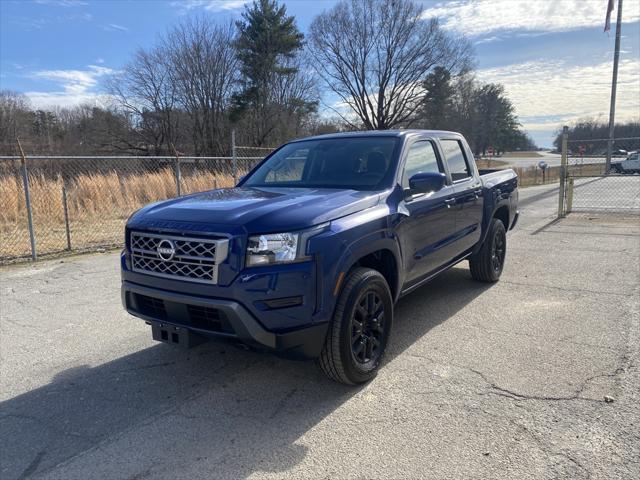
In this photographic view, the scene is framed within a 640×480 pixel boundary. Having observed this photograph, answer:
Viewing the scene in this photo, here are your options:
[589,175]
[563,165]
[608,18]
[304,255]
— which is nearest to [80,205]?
[304,255]

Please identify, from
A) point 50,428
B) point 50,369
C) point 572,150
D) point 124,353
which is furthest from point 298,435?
point 572,150

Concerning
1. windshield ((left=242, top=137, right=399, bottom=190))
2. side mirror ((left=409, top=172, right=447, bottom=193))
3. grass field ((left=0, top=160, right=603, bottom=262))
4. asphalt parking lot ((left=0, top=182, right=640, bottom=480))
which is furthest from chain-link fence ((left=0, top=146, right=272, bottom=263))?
side mirror ((left=409, top=172, right=447, bottom=193))

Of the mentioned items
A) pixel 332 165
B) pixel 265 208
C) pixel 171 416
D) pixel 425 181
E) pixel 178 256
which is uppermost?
pixel 332 165

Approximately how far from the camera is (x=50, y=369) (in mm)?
3832

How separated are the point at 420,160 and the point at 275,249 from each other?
2173 mm

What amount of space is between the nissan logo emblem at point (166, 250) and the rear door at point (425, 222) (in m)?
1.80

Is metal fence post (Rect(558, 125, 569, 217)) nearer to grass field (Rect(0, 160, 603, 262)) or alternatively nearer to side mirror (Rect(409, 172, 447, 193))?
side mirror (Rect(409, 172, 447, 193))

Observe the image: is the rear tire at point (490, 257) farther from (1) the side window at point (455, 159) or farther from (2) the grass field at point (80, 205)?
(2) the grass field at point (80, 205)

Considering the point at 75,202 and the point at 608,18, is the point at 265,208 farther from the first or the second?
the point at 608,18

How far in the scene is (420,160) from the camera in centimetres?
446

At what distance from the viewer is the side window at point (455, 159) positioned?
16.7 ft

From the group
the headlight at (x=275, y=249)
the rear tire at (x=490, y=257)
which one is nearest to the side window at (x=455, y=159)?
the rear tire at (x=490, y=257)

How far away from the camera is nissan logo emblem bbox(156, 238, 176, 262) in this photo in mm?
3086

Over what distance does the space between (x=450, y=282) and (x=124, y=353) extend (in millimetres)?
4139
